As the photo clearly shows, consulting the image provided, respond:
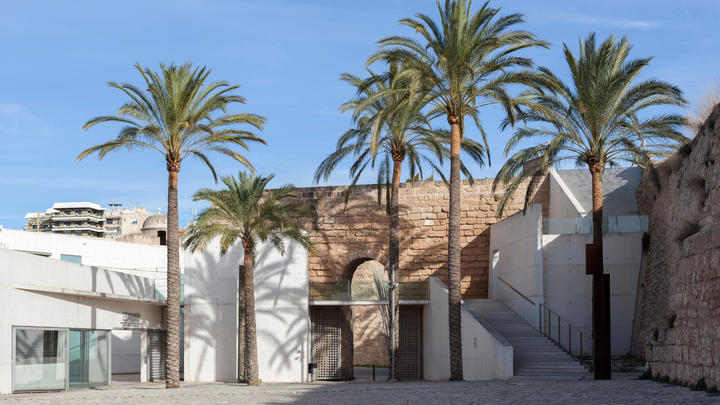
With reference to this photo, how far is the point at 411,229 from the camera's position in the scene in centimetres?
3481

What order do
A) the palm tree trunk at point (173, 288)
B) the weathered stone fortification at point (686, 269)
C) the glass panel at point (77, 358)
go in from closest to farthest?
the weathered stone fortification at point (686, 269) < the palm tree trunk at point (173, 288) < the glass panel at point (77, 358)

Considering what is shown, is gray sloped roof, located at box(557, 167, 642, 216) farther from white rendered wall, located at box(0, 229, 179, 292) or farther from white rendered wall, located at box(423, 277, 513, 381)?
white rendered wall, located at box(0, 229, 179, 292)

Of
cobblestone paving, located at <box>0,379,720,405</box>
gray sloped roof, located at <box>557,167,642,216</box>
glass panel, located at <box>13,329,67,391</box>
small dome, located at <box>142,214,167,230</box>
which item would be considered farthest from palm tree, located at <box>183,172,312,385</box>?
small dome, located at <box>142,214,167,230</box>

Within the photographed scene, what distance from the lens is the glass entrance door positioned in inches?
974

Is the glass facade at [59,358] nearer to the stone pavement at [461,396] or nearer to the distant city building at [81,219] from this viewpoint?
the stone pavement at [461,396]

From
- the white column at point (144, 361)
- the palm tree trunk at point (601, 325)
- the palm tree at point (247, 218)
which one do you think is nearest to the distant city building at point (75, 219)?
the white column at point (144, 361)

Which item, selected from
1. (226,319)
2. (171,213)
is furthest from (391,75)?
(226,319)

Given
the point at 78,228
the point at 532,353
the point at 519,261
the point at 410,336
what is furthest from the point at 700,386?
the point at 78,228

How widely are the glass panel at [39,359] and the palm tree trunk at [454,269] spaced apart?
1089cm

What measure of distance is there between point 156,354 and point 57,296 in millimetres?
8218

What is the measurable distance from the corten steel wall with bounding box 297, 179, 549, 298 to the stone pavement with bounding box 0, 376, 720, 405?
12.8 metres

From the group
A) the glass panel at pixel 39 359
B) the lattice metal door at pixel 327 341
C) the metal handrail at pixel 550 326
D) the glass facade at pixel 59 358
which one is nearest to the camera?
the glass panel at pixel 39 359

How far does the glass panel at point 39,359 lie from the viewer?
21766 mm

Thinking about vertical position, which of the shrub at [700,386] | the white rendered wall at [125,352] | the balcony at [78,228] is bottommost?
the white rendered wall at [125,352]
